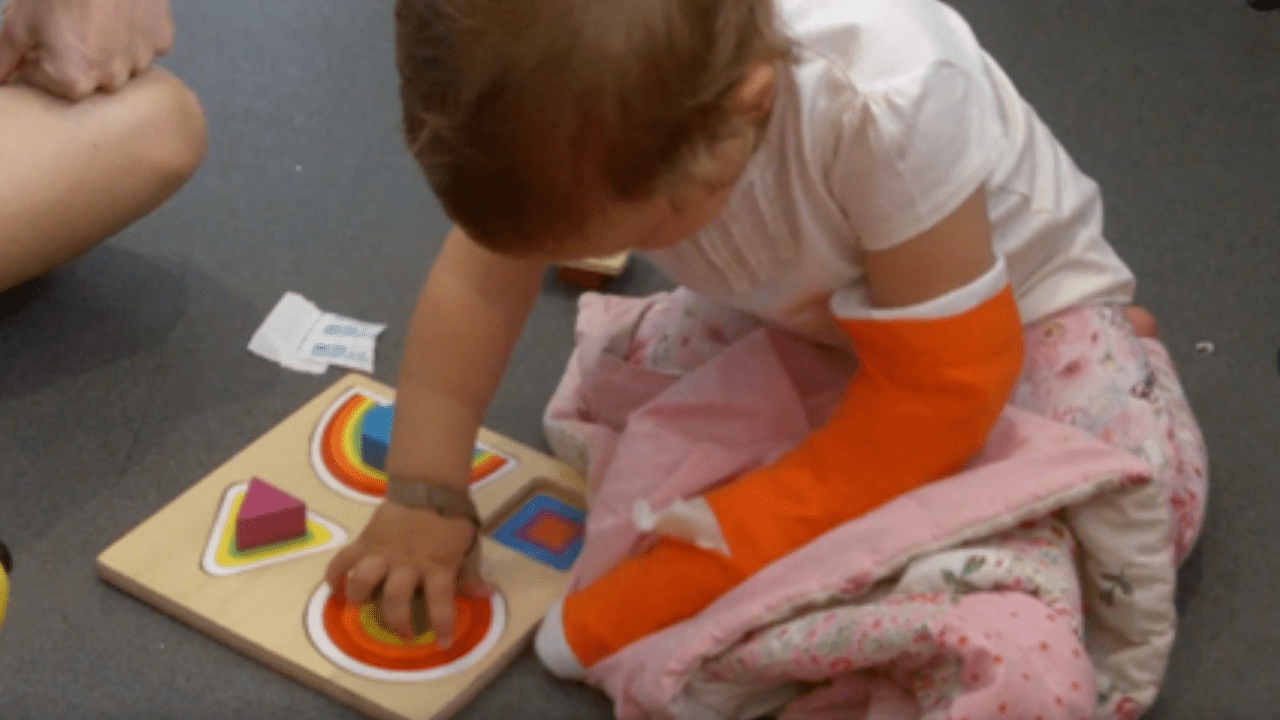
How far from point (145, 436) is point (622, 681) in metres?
0.47

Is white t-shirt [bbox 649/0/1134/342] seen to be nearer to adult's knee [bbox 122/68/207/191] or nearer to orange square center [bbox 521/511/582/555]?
orange square center [bbox 521/511/582/555]

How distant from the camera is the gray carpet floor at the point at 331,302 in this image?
958mm

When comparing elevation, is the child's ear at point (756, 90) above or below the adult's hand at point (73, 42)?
above

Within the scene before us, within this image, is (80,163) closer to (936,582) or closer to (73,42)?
(73,42)

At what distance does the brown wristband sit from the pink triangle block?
8 centimetres

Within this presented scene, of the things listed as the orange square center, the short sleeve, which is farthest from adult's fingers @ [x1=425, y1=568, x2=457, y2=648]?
the short sleeve

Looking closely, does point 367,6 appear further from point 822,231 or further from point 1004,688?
point 1004,688

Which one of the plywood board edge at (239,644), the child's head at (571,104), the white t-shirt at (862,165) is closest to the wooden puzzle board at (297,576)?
the plywood board edge at (239,644)

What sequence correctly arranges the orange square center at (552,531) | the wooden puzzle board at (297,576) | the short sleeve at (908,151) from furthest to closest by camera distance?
the orange square center at (552,531) → the wooden puzzle board at (297,576) → the short sleeve at (908,151)

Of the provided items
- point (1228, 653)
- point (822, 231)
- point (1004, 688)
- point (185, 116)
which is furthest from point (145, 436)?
point (1228, 653)

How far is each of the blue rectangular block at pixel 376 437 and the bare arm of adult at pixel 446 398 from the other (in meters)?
0.09

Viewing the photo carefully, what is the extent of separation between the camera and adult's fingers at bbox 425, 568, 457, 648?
93 centimetres

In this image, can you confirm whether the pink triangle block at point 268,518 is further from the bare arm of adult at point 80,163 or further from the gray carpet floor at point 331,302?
the bare arm of adult at point 80,163

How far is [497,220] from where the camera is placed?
701 mm
